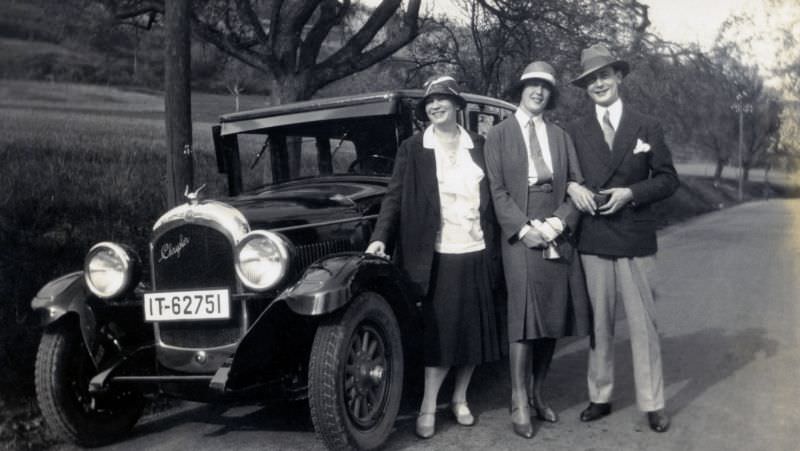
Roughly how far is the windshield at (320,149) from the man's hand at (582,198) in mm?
1256

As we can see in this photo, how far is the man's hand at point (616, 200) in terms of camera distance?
432 cm

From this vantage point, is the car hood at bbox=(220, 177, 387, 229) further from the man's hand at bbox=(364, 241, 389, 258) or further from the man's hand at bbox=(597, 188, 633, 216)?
the man's hand at bbox=(597, 188, 633, 216)

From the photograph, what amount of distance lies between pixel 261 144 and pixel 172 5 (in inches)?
55.2

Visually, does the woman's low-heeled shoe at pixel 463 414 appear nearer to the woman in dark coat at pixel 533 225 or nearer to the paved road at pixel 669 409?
the paved road at pixel 669 409

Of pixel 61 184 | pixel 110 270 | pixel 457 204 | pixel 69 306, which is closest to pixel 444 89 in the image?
pixel 457 204

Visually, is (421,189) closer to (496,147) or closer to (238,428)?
(496,147)

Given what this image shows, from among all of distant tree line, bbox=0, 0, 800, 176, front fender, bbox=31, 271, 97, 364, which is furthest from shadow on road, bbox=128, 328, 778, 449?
distant tree line, bbox=0, 0, 800, 176

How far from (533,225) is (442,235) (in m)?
0.49

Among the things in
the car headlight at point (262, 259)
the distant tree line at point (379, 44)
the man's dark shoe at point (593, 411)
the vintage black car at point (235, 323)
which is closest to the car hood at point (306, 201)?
the vintage black car at point (235, 323)

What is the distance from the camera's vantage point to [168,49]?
5.96m

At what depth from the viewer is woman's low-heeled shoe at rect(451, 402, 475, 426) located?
4.50 meters

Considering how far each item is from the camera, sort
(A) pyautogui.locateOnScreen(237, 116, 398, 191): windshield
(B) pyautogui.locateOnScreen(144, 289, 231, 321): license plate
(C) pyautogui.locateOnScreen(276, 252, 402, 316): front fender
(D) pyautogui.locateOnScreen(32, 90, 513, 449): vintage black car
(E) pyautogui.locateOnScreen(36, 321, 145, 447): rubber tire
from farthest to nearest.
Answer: (A) pyautogui.locateOnScreen(237, 116, 398, 191): windshield, (E) pyautogui.locateOnScreen(36, 321, 145, 447): rubber tire, (B) pyautogui.locateOnScreen(144, 289, 231, 321): license plate, (D) pyautogui.locateOnScreen(32, 90, 513, 449): vintage black car, (C) pyautogui.locateOnScreen(276, 252, 402, 316): front fender

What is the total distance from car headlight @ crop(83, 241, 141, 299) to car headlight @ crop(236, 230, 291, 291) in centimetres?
65

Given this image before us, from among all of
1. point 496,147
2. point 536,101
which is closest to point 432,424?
point 496,147
